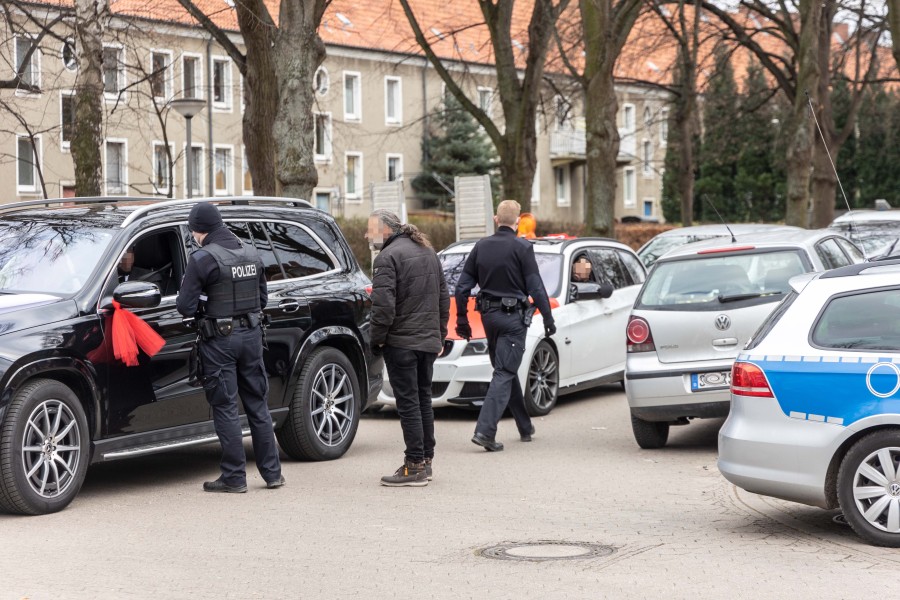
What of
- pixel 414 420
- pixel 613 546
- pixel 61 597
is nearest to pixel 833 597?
pixel 613 546

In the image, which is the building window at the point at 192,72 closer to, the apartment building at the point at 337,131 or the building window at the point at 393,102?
the apartment building at the point at 337,131

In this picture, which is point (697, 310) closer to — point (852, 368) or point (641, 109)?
point (852, 368)

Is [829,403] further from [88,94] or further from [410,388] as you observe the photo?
[88,94]

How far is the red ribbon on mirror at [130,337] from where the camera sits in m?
8.64

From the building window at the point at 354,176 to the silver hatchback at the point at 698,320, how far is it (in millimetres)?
48454

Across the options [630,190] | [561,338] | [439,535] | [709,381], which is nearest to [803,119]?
[561,338]

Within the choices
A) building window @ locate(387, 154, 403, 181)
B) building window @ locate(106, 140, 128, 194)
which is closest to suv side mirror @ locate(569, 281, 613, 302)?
building window @ locate(106, 140, 128, 194)

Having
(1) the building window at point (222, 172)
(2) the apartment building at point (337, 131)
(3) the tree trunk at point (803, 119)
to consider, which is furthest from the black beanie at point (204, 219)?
(1) the building window at point (222, 172)

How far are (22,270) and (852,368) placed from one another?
529 centimetres

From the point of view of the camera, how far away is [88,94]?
15570 millimetres

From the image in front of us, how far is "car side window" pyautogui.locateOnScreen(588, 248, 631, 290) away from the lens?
1481 cm

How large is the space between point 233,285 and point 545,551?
2.98m

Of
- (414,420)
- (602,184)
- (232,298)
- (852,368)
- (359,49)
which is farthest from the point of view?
(359,49)

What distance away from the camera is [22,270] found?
8.91 m
